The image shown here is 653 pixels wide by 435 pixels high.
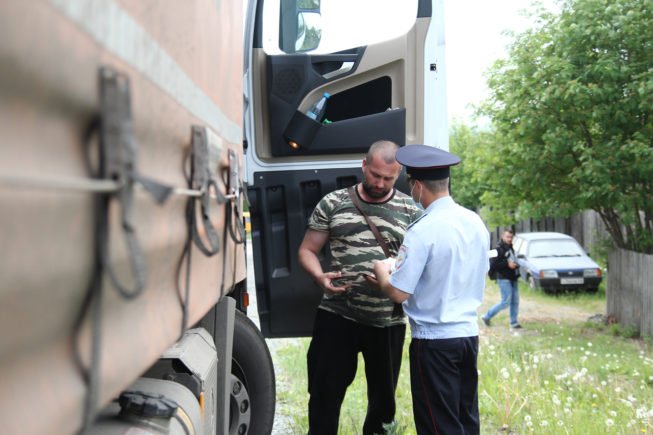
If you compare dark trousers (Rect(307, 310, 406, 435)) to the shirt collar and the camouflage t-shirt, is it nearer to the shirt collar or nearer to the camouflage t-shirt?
the camouflage t-shirt

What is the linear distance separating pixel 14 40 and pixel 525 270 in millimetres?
21229

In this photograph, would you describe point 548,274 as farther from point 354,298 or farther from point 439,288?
point 439,288

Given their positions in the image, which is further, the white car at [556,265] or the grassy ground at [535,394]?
the white car at [556,265]

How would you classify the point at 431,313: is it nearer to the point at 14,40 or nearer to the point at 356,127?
the point at 356,127

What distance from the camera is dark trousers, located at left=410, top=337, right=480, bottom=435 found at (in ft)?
12.6

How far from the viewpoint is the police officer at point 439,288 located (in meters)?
3.80

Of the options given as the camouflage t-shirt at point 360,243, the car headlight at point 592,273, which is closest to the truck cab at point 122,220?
the camouflage t-shirt at point 360,243

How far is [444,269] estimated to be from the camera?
3.80 metres

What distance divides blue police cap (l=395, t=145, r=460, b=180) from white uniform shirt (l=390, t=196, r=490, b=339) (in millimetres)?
133

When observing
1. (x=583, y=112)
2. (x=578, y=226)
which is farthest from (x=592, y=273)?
(x=583, y=112)

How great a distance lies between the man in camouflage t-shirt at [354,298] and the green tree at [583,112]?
8.61 metres

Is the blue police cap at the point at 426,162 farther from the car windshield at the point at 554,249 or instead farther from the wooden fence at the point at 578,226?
the wooden fence at the point at 578,226

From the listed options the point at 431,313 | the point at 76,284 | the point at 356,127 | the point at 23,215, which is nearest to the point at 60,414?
the point at 76,284

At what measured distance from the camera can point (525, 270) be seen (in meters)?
21.5
